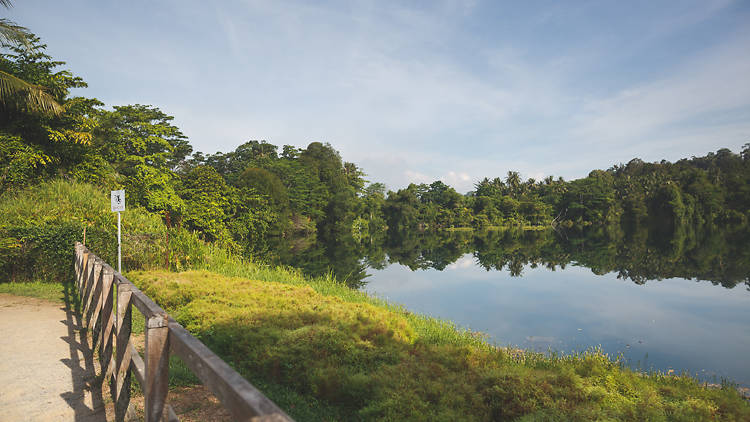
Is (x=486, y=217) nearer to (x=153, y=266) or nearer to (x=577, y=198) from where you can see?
(x=577, y=198)

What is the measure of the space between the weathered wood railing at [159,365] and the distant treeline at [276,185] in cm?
1891

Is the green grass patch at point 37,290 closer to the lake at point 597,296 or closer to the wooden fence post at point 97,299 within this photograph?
the wooden fence post at point 97,299

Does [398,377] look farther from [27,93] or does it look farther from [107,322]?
[27,93]

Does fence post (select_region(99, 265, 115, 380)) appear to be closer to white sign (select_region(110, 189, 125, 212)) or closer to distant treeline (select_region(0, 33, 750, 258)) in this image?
white sign (select_region(110, 189, 125, 212))

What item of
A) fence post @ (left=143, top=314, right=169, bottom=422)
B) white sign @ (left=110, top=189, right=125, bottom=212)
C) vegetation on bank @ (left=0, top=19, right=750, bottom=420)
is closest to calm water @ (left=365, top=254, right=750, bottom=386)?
vegetation on bank @ (left=0, top=19, right=750, bottom=420)

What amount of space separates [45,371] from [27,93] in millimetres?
20146

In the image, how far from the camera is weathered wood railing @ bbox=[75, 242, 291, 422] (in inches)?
59.0

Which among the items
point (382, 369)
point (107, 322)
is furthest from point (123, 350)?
point (382, 369)

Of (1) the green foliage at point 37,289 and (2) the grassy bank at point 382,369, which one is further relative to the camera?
(1) the green foliage at point 37,289

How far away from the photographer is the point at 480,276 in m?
25.9

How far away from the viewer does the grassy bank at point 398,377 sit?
4879 millimetres

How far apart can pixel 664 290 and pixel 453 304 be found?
11.6 m

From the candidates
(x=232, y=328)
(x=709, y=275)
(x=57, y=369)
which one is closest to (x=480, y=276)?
(x=709, y=275)

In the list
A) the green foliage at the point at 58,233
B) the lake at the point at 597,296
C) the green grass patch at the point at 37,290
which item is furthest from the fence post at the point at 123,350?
the green foliage at the point at 58,233
